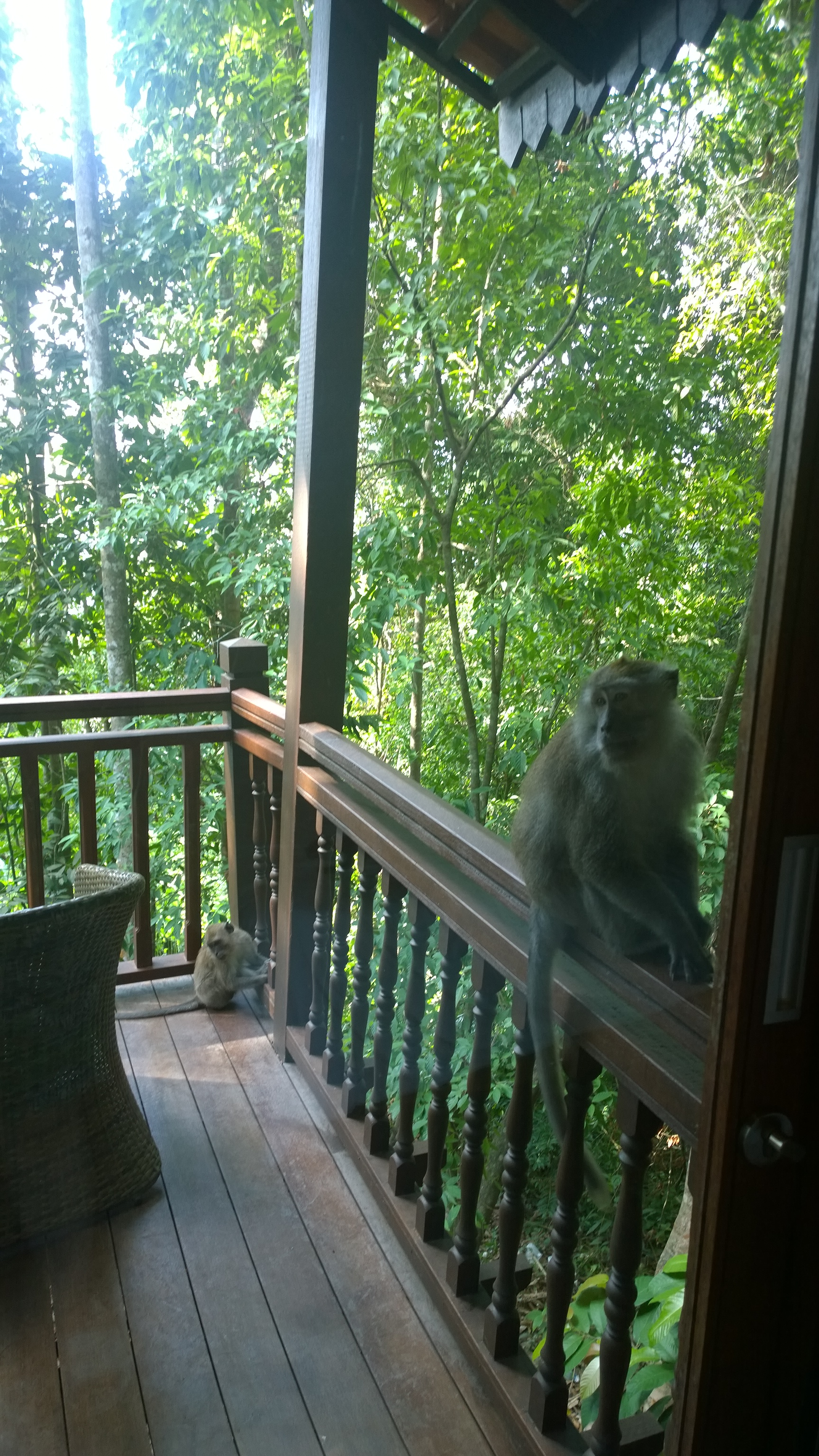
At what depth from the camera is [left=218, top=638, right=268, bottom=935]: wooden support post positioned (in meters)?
3.06

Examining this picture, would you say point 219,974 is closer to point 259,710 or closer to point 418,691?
point 259,710

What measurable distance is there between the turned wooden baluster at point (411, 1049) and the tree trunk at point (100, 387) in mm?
2949

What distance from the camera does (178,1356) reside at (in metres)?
1.60

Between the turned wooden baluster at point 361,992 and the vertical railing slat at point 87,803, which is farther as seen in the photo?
the vertical railing slat at point 87,803

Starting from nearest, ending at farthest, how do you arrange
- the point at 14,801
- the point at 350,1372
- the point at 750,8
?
1. the point at 750,8
2. the point at 350,1372
3. the point at 14,801

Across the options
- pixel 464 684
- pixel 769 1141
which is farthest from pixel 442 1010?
pixel 464 684

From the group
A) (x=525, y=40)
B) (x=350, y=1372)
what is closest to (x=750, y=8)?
(x=525, y=40)

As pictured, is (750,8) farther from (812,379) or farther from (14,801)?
(14,801)

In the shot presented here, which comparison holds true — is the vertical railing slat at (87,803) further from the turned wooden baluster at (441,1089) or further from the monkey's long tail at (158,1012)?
the turned wooden baluster at (441,1089)

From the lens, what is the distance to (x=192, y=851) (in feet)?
9.99

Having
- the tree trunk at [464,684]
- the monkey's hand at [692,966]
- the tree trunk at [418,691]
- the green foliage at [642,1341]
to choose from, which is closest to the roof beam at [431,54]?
the tree trunk at [464,684]

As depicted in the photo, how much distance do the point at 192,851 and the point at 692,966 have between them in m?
2.19

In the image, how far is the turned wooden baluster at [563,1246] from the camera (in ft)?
4.01

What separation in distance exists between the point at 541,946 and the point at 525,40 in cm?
186
